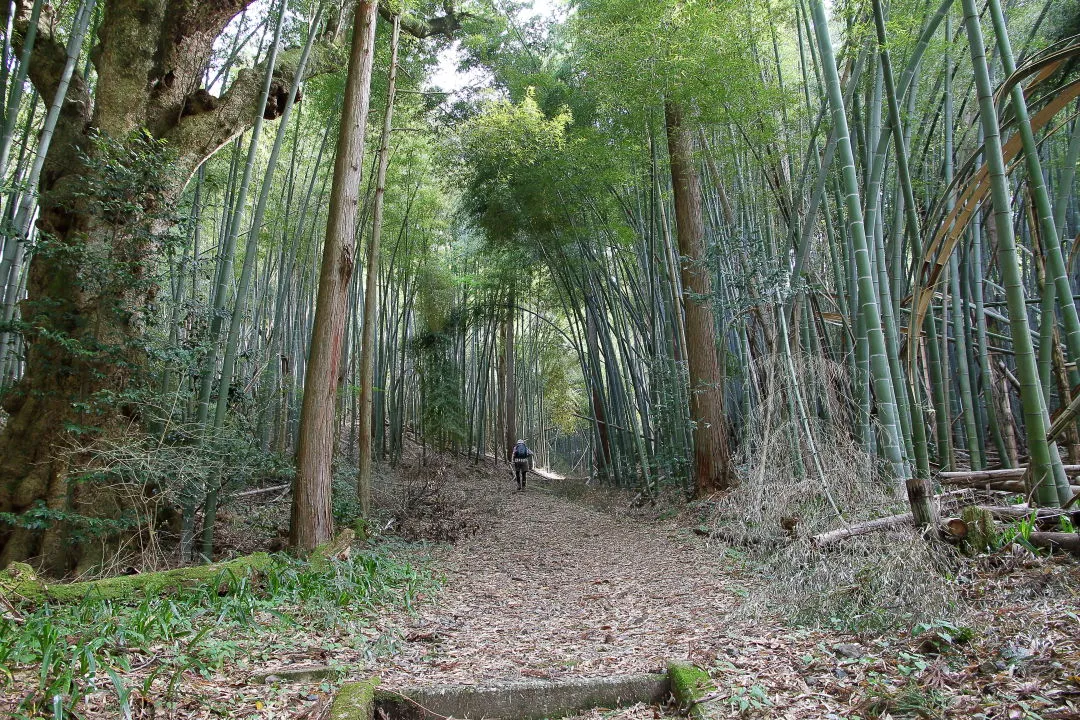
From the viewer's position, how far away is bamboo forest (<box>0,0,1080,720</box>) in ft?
6.11

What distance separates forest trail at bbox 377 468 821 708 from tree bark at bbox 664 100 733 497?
744 millimetres

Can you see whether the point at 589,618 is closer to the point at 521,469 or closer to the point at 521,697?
the point at 521,697

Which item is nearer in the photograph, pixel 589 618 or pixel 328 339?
pixel 589 618

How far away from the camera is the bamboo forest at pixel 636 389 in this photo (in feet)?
6.11

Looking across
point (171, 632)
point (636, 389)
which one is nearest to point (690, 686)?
point (171, 632)

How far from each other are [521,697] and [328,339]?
2.78 metres

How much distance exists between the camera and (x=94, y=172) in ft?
11.3

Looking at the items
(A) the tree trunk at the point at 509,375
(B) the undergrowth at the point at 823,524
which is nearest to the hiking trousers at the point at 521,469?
(A) the tree trunk at the point at 509,375

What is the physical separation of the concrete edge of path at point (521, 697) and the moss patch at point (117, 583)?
1488 millimetres

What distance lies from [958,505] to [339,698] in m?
2.77

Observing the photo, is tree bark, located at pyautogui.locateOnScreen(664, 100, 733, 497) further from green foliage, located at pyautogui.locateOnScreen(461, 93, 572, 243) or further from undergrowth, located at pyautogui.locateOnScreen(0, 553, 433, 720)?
undergrowth, located at pyautogui.locateOnScreen(0, 553, 433, 720)

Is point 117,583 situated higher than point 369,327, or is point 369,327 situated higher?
point 369,327

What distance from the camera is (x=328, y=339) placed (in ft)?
13.0

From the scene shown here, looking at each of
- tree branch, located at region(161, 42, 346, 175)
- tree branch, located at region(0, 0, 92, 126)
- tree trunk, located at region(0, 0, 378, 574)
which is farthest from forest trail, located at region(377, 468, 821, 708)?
tree branch, located at region(0, 0, 92, 126)
